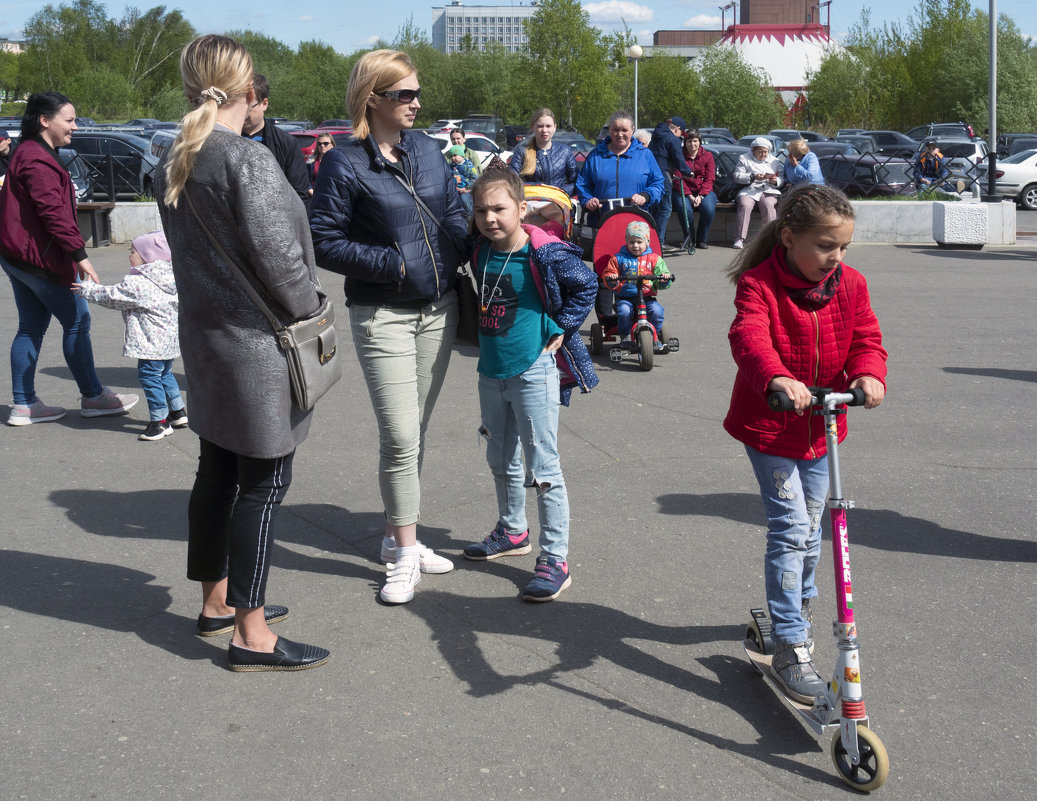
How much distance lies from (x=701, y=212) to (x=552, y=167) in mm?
5710

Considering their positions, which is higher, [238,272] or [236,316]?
[238,272]

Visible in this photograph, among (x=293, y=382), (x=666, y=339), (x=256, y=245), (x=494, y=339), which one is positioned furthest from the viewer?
(x=666, y=339)

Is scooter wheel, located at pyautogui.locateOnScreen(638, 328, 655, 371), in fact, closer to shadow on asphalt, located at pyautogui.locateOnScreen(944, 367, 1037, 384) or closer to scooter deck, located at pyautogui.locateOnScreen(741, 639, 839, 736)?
shadow on asphalt, located at pyautogui.locateOnScreen(944, 367, 1037, 384)

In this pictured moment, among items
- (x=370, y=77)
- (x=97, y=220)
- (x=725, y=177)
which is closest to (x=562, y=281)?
(x=370, y=77)

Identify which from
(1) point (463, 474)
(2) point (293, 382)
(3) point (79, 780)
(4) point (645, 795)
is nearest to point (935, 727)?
(4) point (645, 795)

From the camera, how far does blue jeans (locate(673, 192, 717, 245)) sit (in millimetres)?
15820

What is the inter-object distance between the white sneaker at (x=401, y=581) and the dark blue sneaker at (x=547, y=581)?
0.45 meters

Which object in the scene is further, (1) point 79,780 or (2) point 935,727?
(2) point 935,727

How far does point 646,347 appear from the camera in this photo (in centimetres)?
850

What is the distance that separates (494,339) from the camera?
4359mm

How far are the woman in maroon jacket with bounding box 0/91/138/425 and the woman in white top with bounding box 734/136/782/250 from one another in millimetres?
10887

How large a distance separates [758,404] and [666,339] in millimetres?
5564

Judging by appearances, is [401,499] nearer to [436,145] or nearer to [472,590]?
[472,590]

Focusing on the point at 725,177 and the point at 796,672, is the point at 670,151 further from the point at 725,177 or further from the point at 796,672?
the point at 796,672
